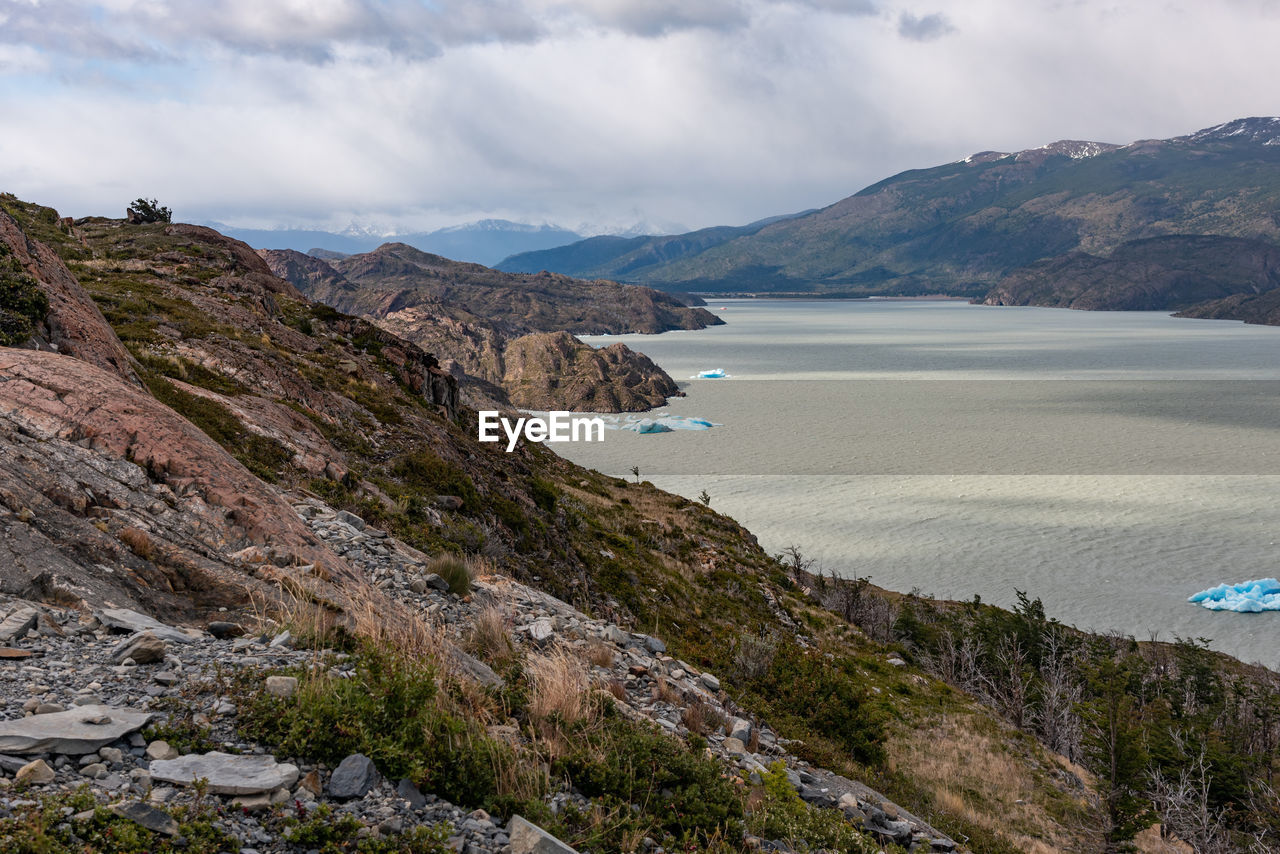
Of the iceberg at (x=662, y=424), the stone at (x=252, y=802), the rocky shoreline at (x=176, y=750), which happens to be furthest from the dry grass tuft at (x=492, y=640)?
the iceberg at (x=662, y=424)

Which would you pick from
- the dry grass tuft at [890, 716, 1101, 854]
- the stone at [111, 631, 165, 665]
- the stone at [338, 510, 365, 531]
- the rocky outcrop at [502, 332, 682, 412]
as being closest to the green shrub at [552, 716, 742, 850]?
the stone at [111, 631, 165, 665]

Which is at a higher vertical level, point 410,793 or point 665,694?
point 410,793

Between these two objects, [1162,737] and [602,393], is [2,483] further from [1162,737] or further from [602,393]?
[602,393]

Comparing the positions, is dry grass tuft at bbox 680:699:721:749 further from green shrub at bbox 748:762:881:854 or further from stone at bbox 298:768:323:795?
stone at bbox 298:768:323:795

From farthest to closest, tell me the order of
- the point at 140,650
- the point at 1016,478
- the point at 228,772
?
the point at 1016,478 < the point at 140,650 < the point at 228,772

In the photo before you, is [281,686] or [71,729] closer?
[71,729]

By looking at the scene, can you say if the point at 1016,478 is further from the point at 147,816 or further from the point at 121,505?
the point at 147,816

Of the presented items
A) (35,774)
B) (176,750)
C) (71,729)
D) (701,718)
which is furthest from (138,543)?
(701,718)
